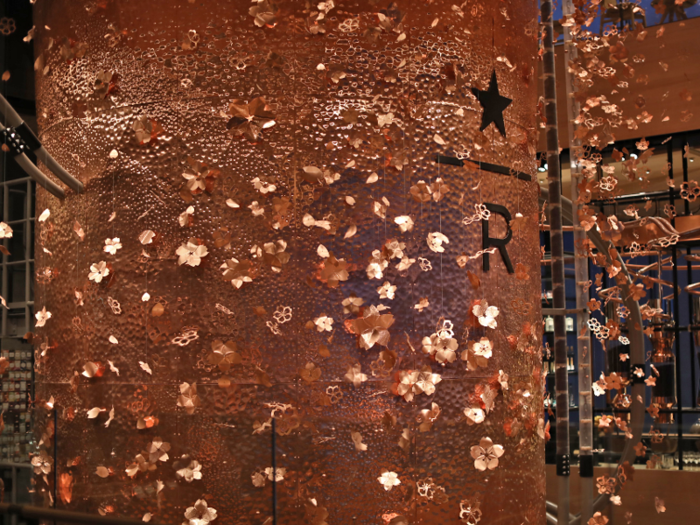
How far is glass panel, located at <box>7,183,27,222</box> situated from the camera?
2.97m

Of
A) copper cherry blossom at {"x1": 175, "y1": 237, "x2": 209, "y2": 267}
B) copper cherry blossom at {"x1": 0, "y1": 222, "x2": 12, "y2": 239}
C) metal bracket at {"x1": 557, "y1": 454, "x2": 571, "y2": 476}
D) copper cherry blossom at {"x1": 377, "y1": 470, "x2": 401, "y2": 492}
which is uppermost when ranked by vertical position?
copper cherry blossom at {"x1": 0, "y1": 222, "x2": 12, "y2": 239}

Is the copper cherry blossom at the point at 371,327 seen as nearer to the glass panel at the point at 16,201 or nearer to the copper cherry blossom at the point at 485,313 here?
the copper cherry blossom at the point at 485,313

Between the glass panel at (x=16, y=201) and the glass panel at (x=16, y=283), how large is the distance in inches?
8.4

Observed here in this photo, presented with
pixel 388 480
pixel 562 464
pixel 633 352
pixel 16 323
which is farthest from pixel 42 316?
pixel 633 352

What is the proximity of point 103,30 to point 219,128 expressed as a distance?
66 cm

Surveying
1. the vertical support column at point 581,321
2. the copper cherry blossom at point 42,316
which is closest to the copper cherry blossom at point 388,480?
the vertical support column at point 581,321

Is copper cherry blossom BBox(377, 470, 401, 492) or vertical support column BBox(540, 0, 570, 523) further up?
vertical support column BBox(540, 0, 570, 523)

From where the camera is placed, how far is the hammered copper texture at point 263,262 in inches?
97.9

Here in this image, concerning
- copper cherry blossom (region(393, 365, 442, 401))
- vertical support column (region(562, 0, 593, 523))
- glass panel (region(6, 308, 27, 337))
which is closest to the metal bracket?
vertical support column (region(562, 0, 593, 523))

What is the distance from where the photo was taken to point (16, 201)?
302 centimetres

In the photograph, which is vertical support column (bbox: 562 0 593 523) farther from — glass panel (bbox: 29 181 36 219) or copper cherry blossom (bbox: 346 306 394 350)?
glass panel (bbox: 29 181 36 219)

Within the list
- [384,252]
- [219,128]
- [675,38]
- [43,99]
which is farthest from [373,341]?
[675,38]

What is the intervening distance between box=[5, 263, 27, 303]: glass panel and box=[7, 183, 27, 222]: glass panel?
8.4 inches

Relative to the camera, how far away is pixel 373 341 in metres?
2.53
